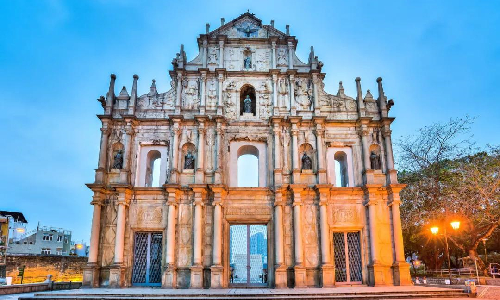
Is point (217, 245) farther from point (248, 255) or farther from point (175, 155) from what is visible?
point (175, 155)

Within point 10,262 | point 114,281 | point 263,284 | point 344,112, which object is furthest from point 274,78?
point 10,262

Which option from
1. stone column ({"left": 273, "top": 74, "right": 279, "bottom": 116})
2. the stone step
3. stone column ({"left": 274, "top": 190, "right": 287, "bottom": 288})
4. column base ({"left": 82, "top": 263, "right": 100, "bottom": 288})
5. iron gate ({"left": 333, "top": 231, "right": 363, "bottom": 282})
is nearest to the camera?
the stone step

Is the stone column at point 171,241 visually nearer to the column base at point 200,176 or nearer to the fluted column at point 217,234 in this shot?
the column base at point 200,176

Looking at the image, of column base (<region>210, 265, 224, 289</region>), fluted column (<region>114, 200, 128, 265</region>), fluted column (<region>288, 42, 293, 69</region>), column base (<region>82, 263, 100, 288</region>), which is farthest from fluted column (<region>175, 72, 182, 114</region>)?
column base (<region>82, 263, 100, 288</region>)

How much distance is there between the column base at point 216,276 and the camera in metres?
16.6

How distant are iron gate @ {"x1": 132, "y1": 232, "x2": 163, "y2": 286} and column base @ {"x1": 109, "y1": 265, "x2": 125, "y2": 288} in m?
0.79

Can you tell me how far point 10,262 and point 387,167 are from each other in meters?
24.0

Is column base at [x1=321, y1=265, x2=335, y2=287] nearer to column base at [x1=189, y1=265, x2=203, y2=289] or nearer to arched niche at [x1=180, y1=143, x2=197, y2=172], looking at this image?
column base at [x1=189, y1=265, x2=203, y2=289]

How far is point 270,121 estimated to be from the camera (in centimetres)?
1925

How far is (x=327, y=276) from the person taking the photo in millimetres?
16875

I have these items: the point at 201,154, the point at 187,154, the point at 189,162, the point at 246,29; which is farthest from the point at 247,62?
the point at 189,162

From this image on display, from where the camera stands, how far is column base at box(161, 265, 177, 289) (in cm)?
1673

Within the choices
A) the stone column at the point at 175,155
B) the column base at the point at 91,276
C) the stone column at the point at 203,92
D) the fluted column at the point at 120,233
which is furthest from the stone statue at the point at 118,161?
the column base at the point at 91,276

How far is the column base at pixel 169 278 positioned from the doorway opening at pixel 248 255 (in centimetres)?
260
